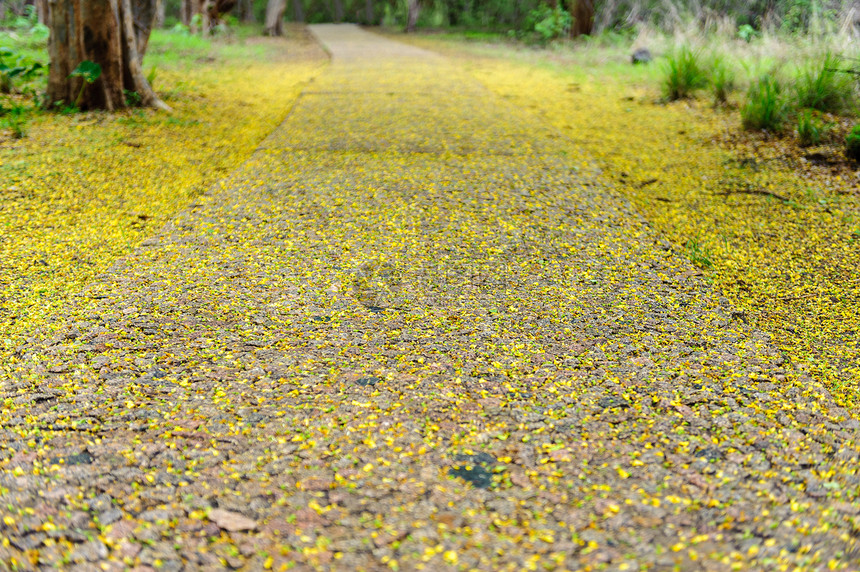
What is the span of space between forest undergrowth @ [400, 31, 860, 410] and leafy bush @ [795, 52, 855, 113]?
28 cm

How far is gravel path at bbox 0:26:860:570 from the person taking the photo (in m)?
1.27

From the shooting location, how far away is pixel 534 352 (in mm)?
1984

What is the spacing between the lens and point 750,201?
11.2ft

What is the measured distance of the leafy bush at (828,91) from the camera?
474cm

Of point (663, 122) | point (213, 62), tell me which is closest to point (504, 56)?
point (213, 62)

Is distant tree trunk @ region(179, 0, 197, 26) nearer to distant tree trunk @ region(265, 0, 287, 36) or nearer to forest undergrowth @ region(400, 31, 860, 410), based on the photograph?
distant tree trunk @ region(265, 0, 287, 36)

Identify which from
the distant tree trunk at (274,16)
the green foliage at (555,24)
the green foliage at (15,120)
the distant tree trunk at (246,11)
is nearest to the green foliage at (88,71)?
the green foliage at (15,120)

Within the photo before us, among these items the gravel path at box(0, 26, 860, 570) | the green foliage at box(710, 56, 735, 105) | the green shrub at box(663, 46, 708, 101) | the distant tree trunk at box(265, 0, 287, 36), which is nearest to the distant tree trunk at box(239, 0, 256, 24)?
the distant tree trunk at box(265, 0, 287, 36)

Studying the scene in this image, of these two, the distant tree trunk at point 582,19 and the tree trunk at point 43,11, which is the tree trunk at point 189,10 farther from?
the distant tree trunk at point 582,19

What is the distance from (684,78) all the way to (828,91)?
4.65 feet

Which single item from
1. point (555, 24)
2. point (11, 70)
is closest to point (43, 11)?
point (11, 70)

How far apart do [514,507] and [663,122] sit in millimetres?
4687

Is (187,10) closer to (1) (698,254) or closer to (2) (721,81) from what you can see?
(2) (721,81)

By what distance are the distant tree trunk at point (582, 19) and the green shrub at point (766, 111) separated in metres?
8.83
